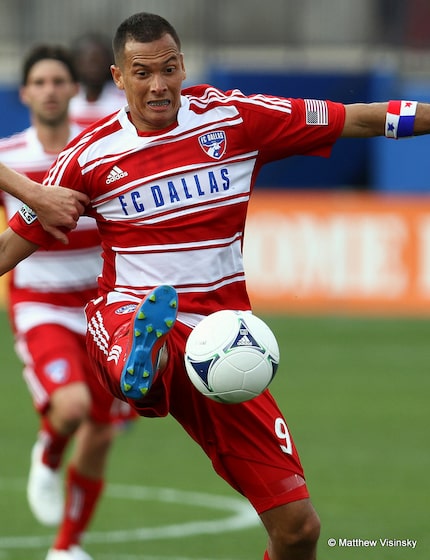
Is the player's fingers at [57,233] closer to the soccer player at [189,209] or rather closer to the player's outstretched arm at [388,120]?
the soccer player at [189,209]

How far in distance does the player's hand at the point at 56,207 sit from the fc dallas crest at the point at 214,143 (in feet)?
1.92

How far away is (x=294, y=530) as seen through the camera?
5789mm

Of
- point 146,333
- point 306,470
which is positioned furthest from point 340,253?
point 146,333

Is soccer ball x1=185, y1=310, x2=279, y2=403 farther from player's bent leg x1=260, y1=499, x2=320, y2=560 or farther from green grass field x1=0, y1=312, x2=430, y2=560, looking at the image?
green grass field x1=0, y1=312, x2=430, y2=560

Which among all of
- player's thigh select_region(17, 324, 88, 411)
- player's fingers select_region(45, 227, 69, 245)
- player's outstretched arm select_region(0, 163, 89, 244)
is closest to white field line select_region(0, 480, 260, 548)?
player's thigh select_region(17, 324, 88, 411)

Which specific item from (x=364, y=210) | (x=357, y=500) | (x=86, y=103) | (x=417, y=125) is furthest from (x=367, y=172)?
(x=417, y=125)

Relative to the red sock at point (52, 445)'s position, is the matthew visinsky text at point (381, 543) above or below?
below

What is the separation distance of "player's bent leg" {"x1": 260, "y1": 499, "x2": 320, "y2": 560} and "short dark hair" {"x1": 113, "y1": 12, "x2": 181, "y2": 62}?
2.02 m

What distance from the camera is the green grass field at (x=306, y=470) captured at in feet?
27.2

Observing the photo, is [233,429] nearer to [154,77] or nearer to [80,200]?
[80,200]

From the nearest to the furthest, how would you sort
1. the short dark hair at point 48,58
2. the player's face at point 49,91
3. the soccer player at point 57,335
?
1. the soccer player at point 57,335
2. the player's face at point 49,91
3. the short dark hair at point 48,58

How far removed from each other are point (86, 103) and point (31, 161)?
292 centimetres

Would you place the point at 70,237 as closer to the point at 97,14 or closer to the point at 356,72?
the point at 356,72

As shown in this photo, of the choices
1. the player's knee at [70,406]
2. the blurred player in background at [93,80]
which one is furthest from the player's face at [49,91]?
the blurred player in background at [93,80]
